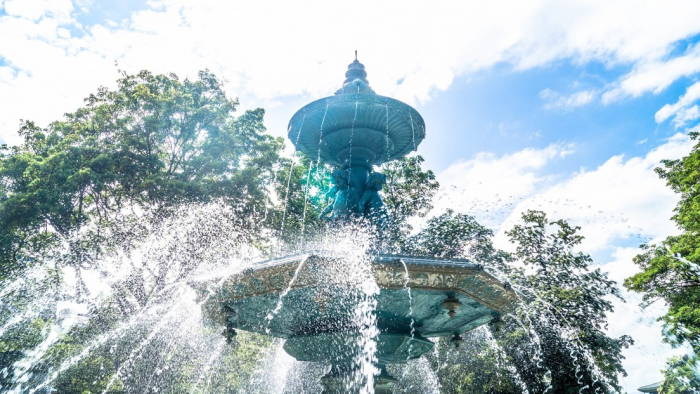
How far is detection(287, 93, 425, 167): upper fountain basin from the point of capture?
654 cm

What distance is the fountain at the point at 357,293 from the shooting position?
4441 mm

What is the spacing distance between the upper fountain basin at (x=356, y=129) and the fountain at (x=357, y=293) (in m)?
0.02

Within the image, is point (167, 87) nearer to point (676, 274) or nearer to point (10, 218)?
point (10, 218)

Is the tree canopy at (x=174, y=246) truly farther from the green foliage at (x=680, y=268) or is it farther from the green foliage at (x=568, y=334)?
the green foliage at (x=680, y=268)

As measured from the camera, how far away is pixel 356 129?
6.86 metres

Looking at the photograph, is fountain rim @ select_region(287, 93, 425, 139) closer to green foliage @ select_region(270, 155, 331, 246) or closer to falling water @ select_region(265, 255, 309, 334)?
falling water @ select_region(265, 255, 309, 334)

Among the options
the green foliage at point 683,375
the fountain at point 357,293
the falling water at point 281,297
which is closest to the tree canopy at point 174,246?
the green foliage at point 683,375

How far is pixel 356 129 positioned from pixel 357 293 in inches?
123

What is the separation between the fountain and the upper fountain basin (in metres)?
0.02

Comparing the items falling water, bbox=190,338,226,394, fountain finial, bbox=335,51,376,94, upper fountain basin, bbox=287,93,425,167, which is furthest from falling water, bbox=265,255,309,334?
falling water, bbox=190,338,226,394

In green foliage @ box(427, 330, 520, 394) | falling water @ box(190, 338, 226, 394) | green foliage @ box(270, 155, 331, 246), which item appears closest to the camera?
falling water @ box(190, 338, 226, 394)

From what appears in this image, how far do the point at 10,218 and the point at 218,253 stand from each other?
6364 mm

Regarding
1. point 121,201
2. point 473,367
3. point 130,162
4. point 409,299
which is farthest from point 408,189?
point 409,299

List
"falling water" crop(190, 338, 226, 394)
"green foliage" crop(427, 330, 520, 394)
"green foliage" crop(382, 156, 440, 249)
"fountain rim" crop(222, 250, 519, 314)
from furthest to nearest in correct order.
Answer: "green foliage" crop(382, 156, 440, 249) → "green foliage" crop(427, 330, 520, 394) → "falling water" crop(190, 338, 226, 394) → "fountain rim" crop(222, 250, 519, 314)
